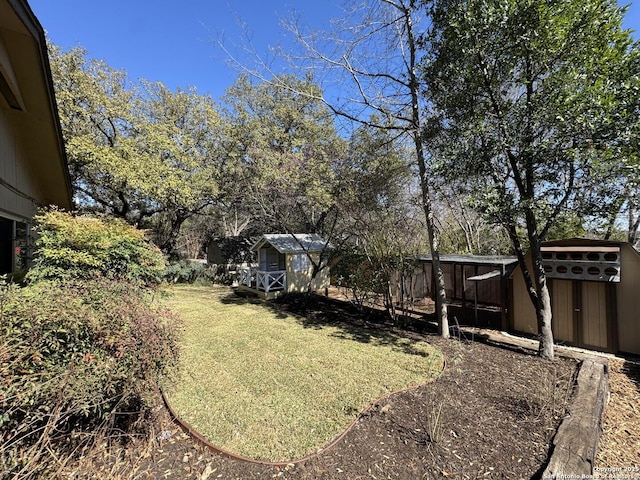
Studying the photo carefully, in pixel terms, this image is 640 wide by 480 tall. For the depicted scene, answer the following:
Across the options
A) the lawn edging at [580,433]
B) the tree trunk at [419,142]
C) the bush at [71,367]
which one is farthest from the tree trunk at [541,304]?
the bush at [71,367]

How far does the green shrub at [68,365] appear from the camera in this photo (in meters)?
2.06

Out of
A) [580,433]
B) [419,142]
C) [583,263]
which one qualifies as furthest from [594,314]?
[419,142]

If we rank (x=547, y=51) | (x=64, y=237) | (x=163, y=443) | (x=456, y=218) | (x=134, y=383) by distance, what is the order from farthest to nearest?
1. (x=456, y=218)
2. (x=64, y=237)
3. (x=547, y=51)
4. (x=163, y=443)
5. (x=134, y=383)

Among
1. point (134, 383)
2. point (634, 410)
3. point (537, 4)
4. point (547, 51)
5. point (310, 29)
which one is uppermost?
point (310, 29)

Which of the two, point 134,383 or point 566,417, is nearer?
point 134,383

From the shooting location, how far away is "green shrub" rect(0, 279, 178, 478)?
2.06 meters

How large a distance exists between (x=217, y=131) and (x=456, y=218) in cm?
1317

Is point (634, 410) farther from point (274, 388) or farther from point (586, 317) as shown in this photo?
point (274, 388)

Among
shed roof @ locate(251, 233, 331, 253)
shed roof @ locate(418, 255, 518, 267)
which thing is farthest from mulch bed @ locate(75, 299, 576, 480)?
shed roof @ locate(251, 233, 331, 253)

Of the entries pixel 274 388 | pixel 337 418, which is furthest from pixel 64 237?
pixel 337 418

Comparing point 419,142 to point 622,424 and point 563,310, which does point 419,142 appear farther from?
point 622,424

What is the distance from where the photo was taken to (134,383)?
2.71 meters

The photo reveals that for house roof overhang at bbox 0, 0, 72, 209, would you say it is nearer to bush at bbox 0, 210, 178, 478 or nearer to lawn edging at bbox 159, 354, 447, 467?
bush at bbox 0, 210, 178, 478

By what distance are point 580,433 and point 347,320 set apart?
5892mm
